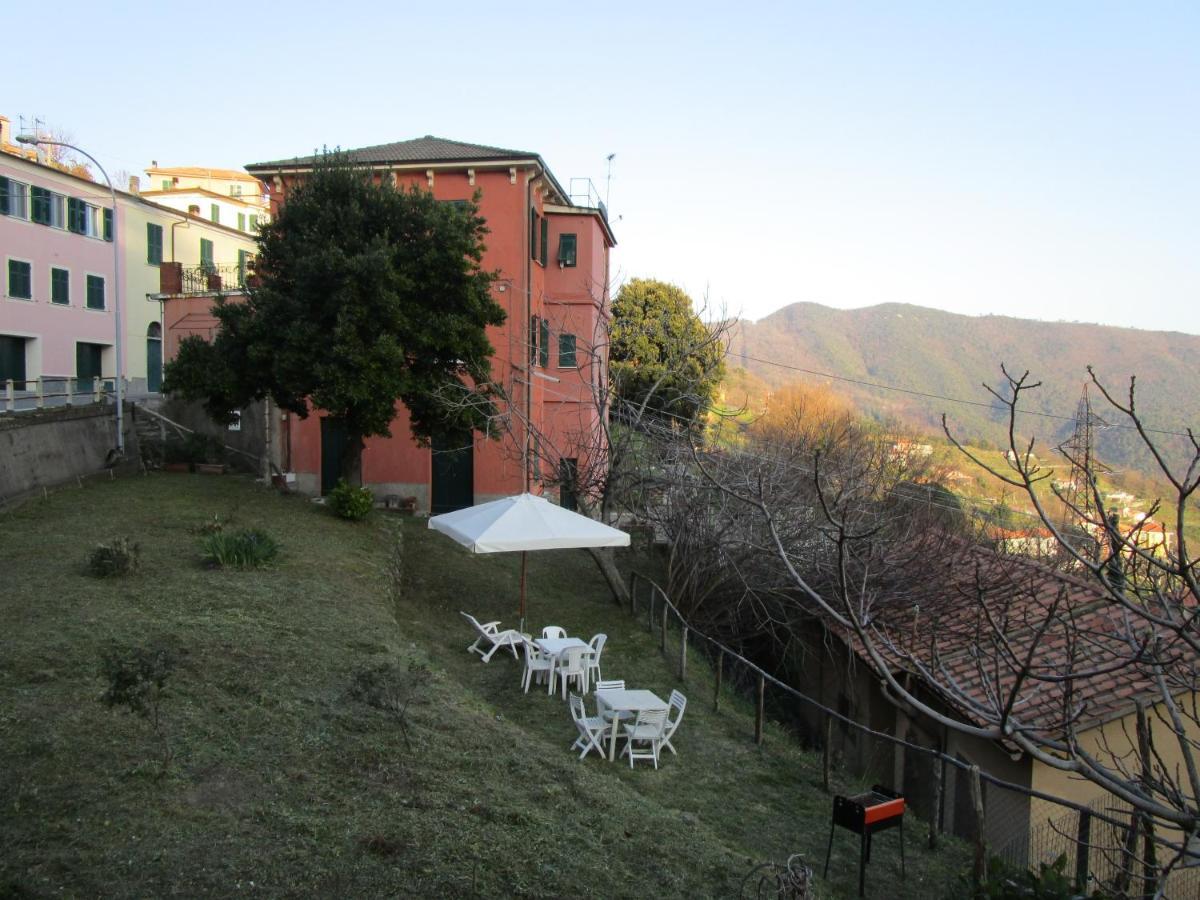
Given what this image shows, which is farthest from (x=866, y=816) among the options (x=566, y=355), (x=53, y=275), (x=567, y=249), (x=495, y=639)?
(x=53, y=275)

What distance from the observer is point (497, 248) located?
2311 centimetres

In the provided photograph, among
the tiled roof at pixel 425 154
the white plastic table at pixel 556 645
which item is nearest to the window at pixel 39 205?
the tiled roof at pixel 425 154

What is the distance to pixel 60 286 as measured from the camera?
31172 millimetres

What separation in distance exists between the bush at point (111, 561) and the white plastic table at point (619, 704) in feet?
20.5

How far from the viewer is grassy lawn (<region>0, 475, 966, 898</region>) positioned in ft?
18.2

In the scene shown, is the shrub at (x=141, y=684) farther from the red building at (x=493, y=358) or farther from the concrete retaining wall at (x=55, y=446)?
the red building at (x=493, y=358)

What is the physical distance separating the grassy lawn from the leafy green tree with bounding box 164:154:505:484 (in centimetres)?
457

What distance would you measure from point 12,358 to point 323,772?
29.2 metres

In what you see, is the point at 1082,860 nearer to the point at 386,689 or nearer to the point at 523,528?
the point at 386,689

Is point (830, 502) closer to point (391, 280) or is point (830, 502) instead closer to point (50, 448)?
point (391, 280)

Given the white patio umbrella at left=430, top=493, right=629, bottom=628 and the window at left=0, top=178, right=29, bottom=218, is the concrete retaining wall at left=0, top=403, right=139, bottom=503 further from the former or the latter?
the window at left=0, top=178, right=29, bottom=218

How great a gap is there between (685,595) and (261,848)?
12858 mm

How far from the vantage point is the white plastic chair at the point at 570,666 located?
11180 mm

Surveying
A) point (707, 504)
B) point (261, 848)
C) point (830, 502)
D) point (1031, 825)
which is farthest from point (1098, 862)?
point (707, 504)
